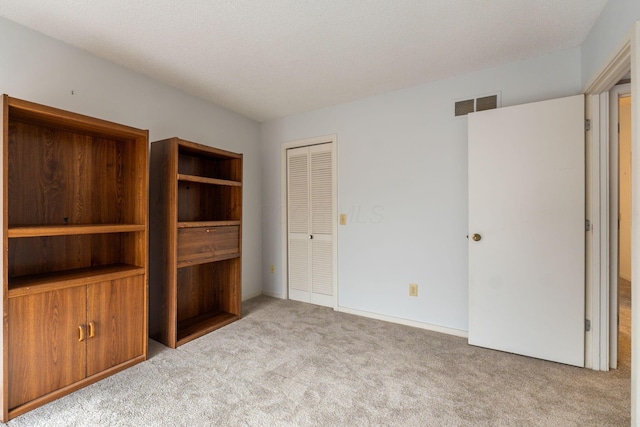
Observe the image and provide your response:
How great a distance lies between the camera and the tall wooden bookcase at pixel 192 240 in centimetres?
243

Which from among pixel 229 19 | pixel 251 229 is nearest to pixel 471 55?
pixel 229 19

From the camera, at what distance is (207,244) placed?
8.85 feet

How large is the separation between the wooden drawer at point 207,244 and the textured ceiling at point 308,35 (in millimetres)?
1386

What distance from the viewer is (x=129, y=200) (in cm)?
234

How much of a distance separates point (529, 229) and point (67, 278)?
319cm

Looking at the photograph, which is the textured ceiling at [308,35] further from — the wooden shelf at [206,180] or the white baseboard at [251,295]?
the white baseboard at [251,295]

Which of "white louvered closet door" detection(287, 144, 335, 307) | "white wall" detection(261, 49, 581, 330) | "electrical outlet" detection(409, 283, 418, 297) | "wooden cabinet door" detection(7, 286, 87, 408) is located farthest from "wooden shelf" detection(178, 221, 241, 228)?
"electrical outlet" detection(409, 283, 418, 297)

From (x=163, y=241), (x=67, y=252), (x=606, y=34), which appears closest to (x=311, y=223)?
(x=163, y=241)

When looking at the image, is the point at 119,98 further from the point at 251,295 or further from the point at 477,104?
the point at 477,104

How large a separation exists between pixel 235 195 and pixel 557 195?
8.97 ft

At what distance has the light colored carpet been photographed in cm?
161

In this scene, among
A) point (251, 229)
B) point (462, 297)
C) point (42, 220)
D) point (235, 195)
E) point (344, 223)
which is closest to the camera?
point (42, 220)

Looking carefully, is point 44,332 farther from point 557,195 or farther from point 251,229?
point 557,195

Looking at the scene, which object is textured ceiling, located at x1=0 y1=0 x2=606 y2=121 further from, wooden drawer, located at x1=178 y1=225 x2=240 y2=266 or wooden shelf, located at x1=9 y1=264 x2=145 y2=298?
wooden shelf, located at x1=9 y1=264 x2=145 y2=298
